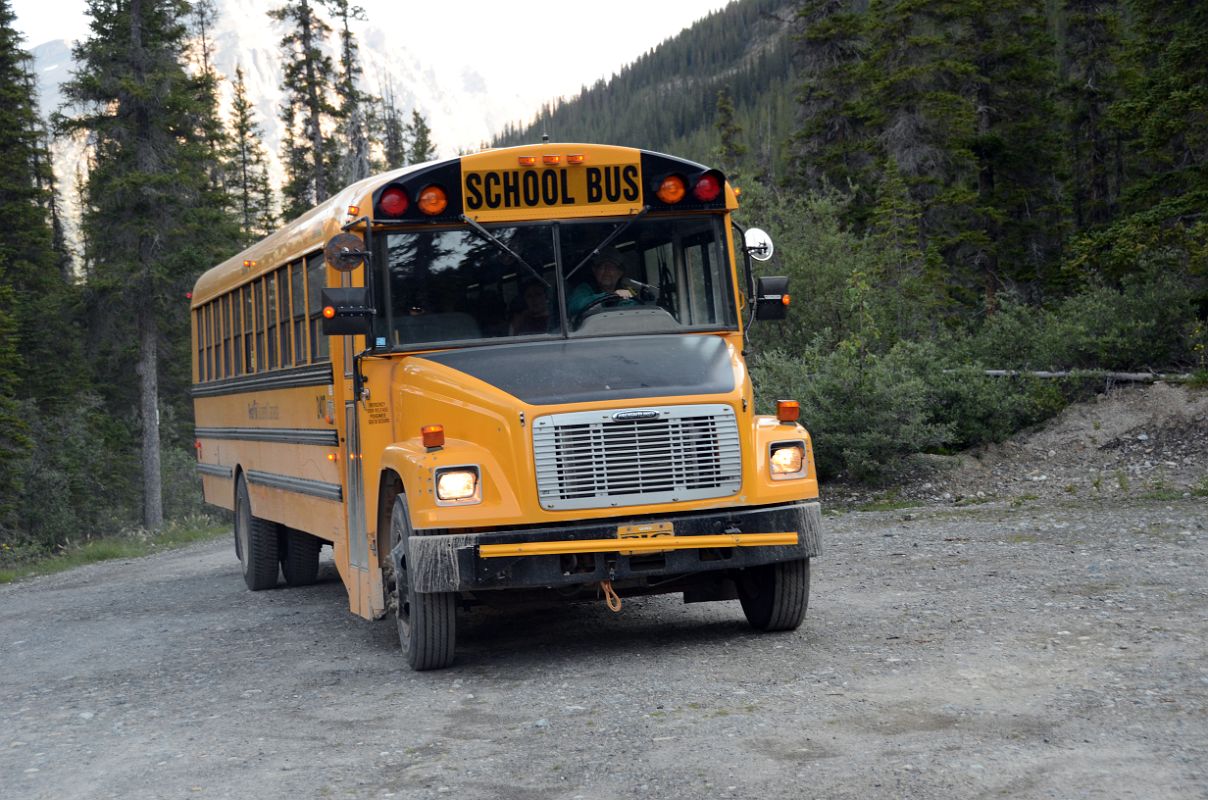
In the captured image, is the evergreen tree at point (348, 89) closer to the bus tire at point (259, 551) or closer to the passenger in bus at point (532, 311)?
the bus tire at point (259, 551)

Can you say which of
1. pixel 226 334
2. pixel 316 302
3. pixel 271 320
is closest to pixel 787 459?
pixel 316 302

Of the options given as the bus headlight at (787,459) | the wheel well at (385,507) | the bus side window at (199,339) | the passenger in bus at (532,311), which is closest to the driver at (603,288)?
the passenger in bus at (532,311)

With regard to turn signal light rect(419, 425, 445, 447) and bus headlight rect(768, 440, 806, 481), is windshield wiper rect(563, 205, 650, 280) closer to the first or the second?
turn signal light rect(419, 425, 445, 447)

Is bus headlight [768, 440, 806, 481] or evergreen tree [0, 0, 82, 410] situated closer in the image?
bus headlight [768, 440, 806, 481]

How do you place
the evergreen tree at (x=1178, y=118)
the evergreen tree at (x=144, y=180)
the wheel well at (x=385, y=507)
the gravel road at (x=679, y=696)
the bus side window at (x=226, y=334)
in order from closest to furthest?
the gravel road at (x=679, y=696)
the wheel well at (x=385, y=507)
the bus side window at (x=226, y=334)
the evergreen tree at (x=1178, y=118)
the evergreen tree at (x=144, y=180)

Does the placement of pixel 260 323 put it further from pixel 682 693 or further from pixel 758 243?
pixel 682 693

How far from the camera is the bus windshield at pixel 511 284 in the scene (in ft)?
25.3

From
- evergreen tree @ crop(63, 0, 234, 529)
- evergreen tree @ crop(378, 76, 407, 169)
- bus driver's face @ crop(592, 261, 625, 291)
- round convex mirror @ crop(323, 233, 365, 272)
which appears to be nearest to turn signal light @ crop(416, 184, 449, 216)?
round convex mirror @ crop(323, 233, 365, 272)

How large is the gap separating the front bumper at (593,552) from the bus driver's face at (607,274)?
1.50m

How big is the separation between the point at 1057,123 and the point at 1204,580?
120 feet

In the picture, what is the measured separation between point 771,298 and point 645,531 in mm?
2015

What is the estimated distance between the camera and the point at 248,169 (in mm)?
64938

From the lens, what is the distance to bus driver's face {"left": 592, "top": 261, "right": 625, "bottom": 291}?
7812mm

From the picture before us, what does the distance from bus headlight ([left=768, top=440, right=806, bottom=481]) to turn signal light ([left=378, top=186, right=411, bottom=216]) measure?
245 cm
